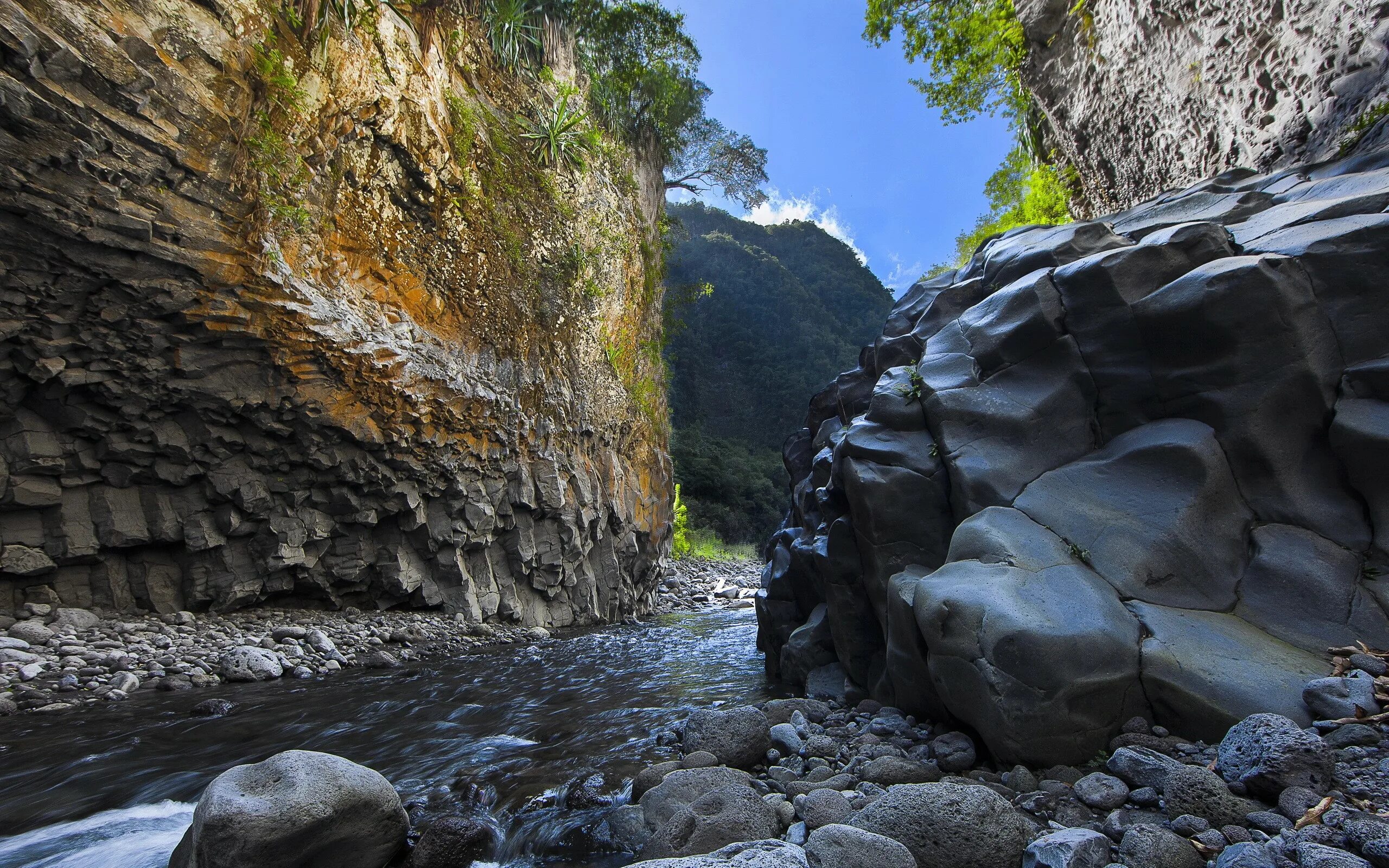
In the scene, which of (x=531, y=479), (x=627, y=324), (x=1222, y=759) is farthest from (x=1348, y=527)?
(x=627, y=324)

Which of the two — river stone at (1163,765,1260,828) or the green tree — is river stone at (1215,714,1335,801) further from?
the green tree

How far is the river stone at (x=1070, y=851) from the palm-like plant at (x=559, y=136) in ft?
55.0

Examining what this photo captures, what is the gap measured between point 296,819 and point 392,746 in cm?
268

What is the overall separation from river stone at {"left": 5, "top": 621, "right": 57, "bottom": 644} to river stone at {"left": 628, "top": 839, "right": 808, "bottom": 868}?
29.5 ft

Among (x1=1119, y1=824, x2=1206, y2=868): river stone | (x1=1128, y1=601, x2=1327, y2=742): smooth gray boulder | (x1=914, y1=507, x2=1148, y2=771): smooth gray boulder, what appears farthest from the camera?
(x1=914, y1=507, x2=1148, y2=771): smooth gray boulder

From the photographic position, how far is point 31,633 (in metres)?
7.64

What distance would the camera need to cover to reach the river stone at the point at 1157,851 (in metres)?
2.76

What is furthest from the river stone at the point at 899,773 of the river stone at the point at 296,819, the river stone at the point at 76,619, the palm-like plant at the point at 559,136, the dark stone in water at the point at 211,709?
the palm-like plant at the point at 559,136

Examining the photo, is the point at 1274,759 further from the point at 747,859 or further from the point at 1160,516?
the point at 747,859

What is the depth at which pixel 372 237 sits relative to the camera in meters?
Result: 11.4

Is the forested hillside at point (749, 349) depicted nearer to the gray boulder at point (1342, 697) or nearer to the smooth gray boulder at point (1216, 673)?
the smooth gray boulder at point (1216, 673)

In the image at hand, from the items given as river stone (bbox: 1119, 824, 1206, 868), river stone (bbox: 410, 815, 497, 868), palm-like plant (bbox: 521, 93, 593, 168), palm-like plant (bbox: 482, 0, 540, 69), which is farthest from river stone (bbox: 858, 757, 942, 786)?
palm-like plant (bbox: 482, 0, 540, 69)

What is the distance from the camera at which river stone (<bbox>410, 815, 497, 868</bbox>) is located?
359 cm

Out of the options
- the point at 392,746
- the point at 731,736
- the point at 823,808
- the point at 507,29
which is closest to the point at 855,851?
the point at 823,808
